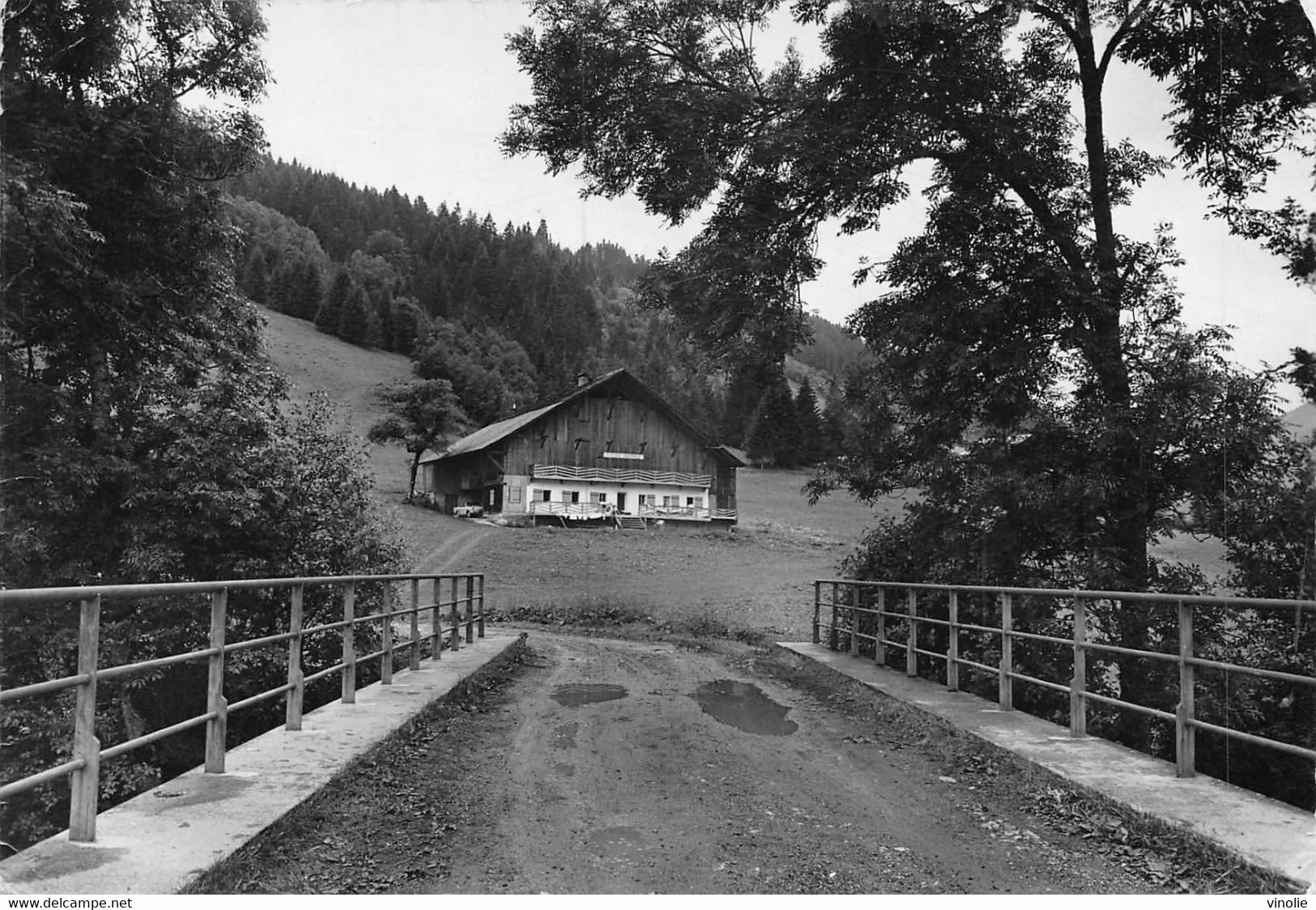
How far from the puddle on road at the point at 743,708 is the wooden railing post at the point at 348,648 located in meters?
3.16

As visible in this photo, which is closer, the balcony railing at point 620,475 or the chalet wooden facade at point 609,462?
the chalet wooden facade at point 609,462

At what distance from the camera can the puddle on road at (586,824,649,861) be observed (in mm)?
4172

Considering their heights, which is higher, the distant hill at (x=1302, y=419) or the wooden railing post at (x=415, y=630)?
the distant hill at (x=1302, y=419)

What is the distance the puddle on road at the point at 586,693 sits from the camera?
30.4 feet

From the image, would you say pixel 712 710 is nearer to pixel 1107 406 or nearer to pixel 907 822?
pixel 907 822

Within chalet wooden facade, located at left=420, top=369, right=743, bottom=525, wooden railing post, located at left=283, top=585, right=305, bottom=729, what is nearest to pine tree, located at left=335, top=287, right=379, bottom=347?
chalet wooden facade, located at left=420, top=369, right=743, bottom=525

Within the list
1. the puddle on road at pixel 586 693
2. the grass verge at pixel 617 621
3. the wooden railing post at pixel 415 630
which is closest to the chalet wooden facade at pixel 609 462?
the grass verge at pixel 617 621

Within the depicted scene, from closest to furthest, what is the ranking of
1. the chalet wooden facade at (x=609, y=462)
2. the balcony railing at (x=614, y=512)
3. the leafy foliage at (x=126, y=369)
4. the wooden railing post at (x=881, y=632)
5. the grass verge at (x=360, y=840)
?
the grass verge at (x=360, y=840)
the leafy foliage at (x=126, y=369)
the wooden railing post at (x=881, y=632)
the balcony railing at (x=614, y=512)
the chalet wooden facade at (x=609, y=462)

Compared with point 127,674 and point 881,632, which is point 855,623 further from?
point 127,674

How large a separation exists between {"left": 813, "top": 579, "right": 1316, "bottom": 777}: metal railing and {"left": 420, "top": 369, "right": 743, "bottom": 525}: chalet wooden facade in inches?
1251

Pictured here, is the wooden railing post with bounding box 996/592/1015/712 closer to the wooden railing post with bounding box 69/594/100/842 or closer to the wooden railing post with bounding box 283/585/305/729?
the wooden railing post with bounding box 283/585/305/729

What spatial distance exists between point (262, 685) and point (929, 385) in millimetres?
10663

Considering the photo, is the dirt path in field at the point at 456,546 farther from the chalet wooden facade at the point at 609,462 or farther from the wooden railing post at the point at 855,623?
the wooden railing post at the point at 855,623

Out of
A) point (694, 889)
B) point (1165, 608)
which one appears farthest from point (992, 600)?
point (694, 889)
